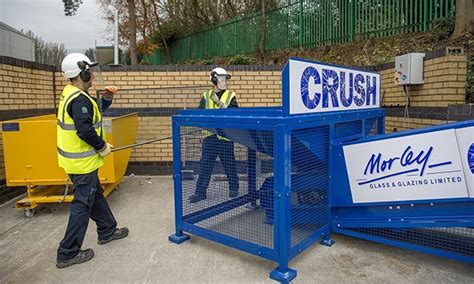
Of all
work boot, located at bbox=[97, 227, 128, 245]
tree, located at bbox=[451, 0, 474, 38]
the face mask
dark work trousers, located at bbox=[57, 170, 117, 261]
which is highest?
tree, located at bbox=[451, 0, 474, 38]

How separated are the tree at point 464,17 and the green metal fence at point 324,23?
0.33 meters

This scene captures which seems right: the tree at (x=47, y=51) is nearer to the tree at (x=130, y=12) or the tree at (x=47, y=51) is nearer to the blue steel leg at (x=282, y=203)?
the tree at (x=130, y=12)

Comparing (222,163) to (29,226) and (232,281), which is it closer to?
(232,281)

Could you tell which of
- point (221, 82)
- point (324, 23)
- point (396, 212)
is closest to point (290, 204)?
point (396, 212)

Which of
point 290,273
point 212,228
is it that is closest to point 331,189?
Answer: point 290,273

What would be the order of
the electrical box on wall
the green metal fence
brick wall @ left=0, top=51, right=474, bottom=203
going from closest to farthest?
the electrical box on wall
brick wall @ left=0, top=51, right=474, bottom=203
the green metal fence

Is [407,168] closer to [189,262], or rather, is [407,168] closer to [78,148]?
[189,262]

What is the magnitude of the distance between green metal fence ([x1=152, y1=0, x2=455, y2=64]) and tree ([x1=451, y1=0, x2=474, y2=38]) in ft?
1.09

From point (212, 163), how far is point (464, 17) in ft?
17.7

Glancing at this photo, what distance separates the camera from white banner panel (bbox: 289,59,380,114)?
2971 mm

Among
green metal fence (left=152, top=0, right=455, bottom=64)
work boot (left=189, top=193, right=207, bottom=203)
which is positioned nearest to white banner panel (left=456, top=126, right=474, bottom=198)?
work boot (left=189, top=193, right=207, bottom=203)

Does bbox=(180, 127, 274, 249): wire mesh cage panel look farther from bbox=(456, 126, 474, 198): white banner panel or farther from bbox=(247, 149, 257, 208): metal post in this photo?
bbox=(456, 126, 474, 198): white banner panel

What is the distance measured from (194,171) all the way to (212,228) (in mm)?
595

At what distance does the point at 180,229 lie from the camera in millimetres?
3908
